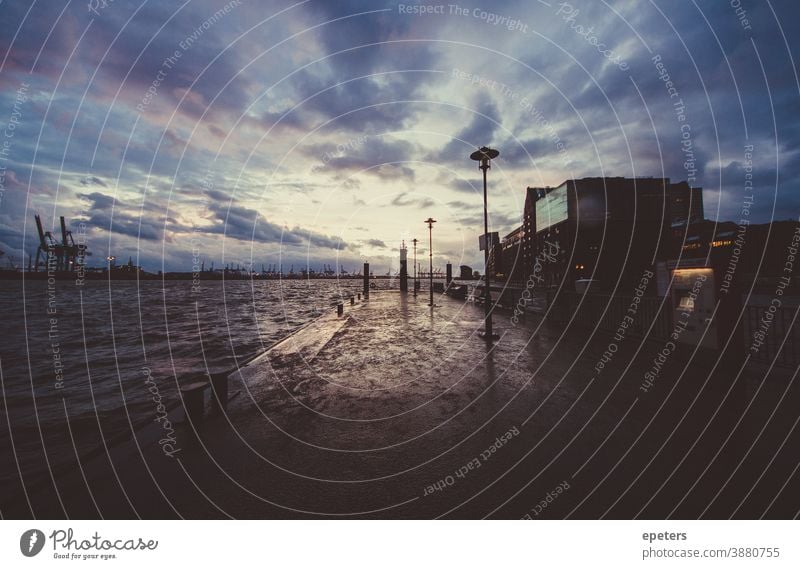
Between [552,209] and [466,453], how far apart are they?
253 ft

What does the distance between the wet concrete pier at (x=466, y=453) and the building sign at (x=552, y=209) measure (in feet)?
215

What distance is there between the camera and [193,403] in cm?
521

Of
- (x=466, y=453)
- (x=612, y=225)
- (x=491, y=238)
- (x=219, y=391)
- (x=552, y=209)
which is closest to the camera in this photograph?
(x=466, y=453)

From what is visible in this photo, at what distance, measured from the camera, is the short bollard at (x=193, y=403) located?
16.8 ft

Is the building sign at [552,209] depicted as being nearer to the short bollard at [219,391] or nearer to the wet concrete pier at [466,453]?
the wet concrete pier at [466,453]

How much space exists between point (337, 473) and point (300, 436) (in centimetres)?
124

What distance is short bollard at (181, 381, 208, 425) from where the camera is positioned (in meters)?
5.13

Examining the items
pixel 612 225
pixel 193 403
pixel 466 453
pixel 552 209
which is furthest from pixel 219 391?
pixel 552 209

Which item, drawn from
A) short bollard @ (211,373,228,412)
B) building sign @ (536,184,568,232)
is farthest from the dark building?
short bollard @ (211,373,228,412)

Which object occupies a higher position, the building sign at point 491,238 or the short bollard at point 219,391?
the building sign at point 491,238

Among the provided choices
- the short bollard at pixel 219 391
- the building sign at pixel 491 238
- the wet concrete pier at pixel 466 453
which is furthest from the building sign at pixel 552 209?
the short bollard at pixel 219 391

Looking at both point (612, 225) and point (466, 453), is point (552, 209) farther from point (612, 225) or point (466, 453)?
point (466, 453)

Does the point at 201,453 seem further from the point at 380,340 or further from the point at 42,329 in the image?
the point at 42,329

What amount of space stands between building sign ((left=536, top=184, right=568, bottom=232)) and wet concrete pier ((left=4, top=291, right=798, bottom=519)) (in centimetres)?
6565
